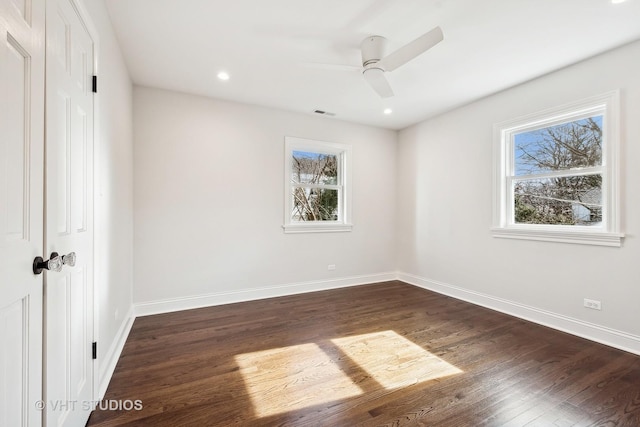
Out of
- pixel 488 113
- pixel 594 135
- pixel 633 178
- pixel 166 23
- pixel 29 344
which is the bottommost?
pixel 29 344

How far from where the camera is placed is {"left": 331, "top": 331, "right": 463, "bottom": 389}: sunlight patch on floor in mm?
2133

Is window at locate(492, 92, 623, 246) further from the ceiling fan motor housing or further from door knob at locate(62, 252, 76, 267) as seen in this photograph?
door knob at locate(62, 252, 76, 267)

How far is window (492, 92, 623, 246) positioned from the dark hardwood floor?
3.47 feet

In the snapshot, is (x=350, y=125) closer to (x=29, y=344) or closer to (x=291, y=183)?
(x=291, y=183)

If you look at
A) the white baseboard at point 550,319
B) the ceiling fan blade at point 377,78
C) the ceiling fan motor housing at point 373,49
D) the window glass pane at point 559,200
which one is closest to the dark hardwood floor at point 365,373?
the white baseboard at point 550,319

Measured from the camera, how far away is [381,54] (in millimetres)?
2504

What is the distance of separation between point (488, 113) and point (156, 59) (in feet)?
12.7

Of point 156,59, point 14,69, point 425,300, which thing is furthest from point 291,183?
point 14,69

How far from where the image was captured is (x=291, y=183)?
433 centimetres

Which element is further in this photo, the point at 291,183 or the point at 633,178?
the point at 291,183

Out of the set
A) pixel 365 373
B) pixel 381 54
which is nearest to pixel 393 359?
pixel 365 373

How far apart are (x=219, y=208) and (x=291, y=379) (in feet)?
7.85

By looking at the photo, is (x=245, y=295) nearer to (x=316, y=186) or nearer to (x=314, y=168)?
(x=316, y=186)

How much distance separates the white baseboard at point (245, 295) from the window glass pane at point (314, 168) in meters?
1.59
